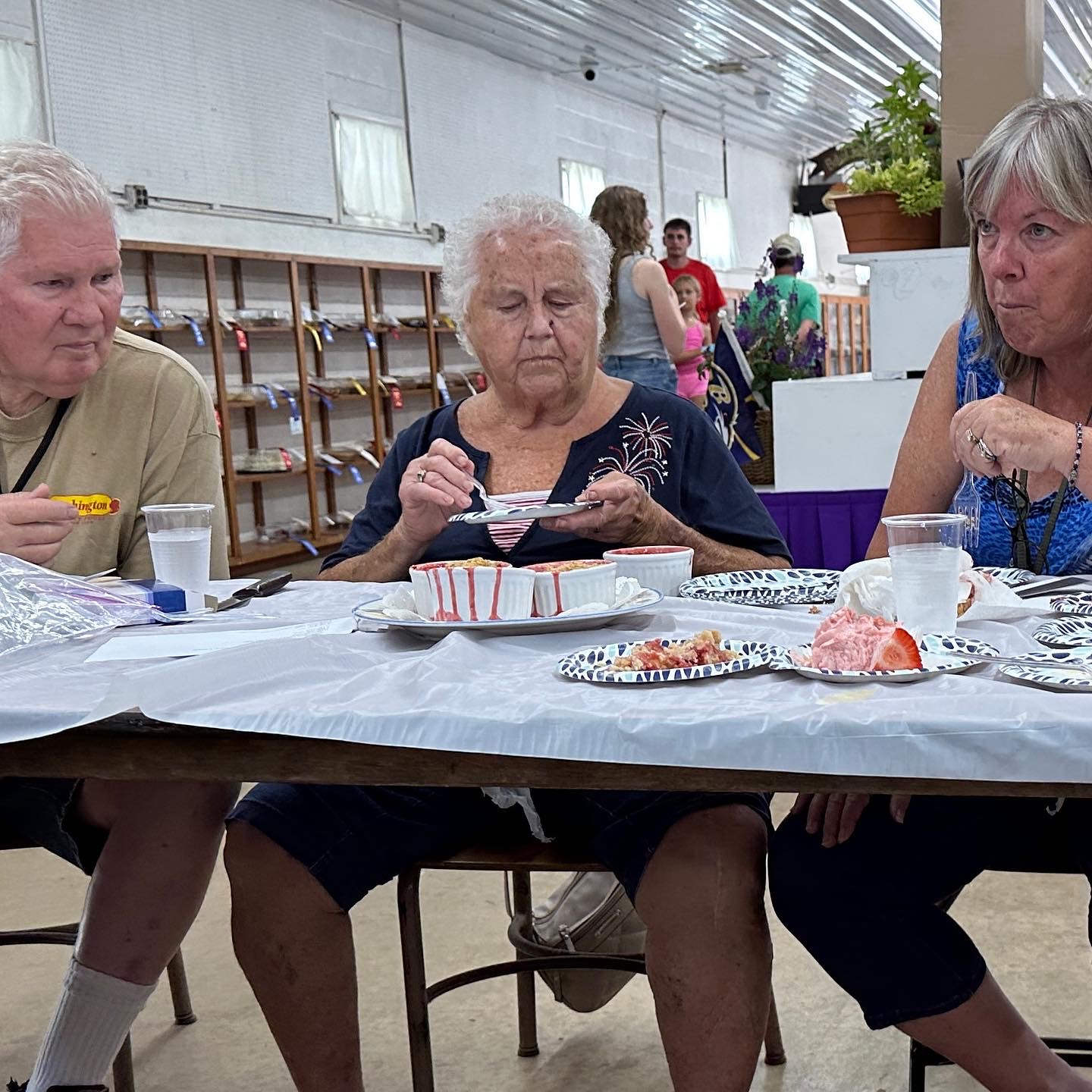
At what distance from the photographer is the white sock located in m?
1.67

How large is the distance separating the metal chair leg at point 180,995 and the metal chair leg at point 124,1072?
321 millimetres

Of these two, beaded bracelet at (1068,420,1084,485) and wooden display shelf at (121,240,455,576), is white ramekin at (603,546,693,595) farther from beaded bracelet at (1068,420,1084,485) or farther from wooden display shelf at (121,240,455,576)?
wooden display shelf at (121,240,455,576)

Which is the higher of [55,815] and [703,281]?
[703,281]

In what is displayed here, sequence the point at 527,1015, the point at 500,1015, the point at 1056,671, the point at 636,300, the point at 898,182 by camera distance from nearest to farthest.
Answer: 1. the point at 1056,671
2. the point at 527,1015
3. the point at 500,1015
4. the point at 898,182
5. the point at 636,300

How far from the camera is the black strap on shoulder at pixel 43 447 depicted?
1.96m

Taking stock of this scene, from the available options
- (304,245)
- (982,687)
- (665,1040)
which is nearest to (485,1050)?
(665,1040)

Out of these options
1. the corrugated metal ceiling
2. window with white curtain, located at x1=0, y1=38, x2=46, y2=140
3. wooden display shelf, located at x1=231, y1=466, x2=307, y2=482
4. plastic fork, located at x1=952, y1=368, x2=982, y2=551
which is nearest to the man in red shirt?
the corrugated metal ceiling

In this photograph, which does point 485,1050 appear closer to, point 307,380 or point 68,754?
point 68,754

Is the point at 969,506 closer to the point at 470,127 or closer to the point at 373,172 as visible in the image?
the point at 373,172

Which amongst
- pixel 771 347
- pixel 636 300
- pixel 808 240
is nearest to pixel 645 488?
pixel 771 347

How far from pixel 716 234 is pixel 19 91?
9456 millimetres

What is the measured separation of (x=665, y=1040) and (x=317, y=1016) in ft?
1.41

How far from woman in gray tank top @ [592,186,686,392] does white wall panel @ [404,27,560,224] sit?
4.01 meters

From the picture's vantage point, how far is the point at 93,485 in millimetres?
1984
